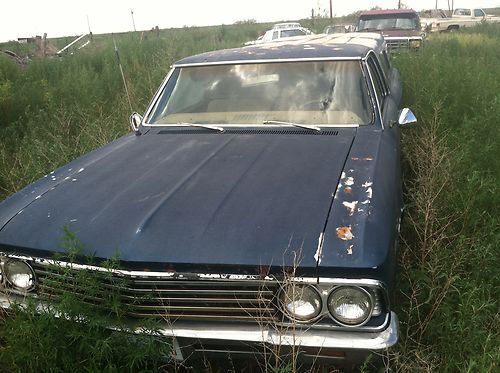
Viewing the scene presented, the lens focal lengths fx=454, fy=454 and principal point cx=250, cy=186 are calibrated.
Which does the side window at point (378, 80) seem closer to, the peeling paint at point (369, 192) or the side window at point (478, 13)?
the peeling paint at point (369, 192)

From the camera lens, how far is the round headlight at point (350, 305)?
6.02 feet

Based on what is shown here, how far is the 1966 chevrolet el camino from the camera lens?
185 centimetres

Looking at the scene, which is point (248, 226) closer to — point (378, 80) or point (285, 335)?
point (285, 335)

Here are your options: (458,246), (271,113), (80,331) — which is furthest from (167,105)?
(458,246)

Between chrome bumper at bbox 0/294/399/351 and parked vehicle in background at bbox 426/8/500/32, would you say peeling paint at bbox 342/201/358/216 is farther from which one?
parked vehicle in background at bbox 426/8/500/32

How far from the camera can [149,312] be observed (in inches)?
79.3

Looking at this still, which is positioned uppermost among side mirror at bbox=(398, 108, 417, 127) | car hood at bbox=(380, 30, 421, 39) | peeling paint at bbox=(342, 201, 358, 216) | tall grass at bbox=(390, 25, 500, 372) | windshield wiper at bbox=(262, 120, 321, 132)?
car hood at bbox=(380, 30, 421, 39)

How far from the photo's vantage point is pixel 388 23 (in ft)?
42.7

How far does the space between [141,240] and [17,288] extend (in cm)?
76

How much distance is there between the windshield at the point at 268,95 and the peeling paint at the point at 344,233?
4.37 ft

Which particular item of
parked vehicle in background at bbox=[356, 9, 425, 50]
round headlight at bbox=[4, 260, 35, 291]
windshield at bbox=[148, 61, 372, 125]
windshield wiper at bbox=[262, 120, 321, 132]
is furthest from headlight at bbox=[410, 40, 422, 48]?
round headlight at bbox=[4, 260, 35, 291]

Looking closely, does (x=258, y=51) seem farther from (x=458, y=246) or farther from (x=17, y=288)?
(x=17, y=288)

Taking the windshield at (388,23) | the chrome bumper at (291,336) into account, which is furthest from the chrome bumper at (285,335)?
the windshield at (388,23)

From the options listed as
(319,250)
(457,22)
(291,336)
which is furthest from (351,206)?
(457,22)
